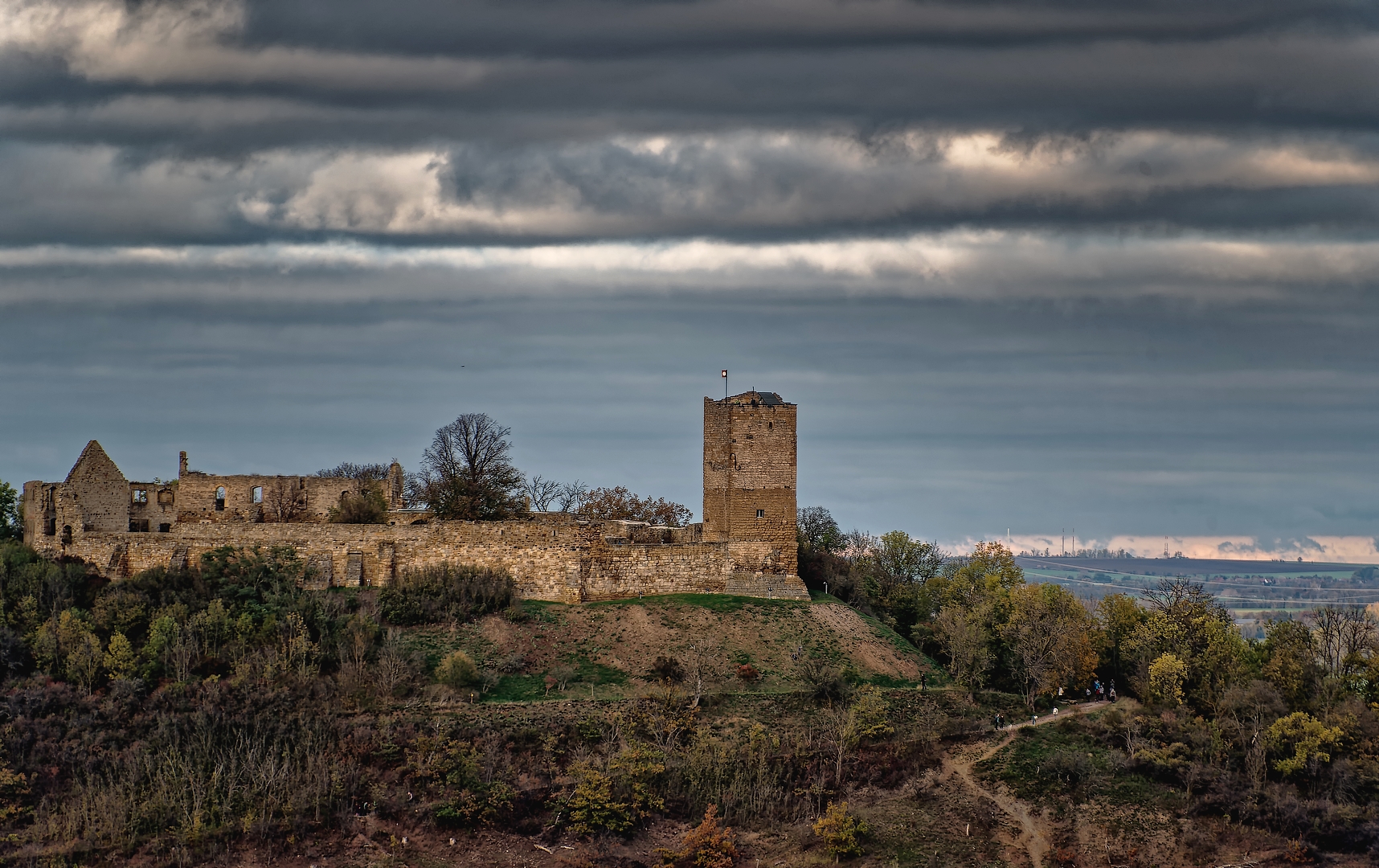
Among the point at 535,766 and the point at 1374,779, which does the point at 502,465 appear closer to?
the point at 535,766

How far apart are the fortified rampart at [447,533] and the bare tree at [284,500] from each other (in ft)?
0.18

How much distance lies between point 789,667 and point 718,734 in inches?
229

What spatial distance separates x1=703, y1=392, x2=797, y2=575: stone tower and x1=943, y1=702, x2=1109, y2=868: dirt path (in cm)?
1302

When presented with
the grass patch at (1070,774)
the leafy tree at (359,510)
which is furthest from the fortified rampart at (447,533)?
the grass patch at (1070,774)

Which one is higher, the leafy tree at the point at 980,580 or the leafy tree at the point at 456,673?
the leafy tree at the point at 980,580

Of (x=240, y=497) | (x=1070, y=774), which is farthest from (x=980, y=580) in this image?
(x=240, y=497)

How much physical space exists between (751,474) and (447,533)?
14.1 metres

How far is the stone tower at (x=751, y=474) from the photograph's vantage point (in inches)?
2603

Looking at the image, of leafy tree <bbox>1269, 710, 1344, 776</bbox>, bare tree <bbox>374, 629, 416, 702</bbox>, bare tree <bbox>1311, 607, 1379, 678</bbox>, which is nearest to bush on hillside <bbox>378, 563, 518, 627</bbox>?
bare tree <bbox>374, 629, 416, 702</bbox>

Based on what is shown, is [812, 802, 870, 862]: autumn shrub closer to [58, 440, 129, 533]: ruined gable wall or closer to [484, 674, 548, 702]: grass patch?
[484, 674, 548, 702]: grass patch

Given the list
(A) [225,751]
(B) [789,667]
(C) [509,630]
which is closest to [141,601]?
(A) [225,751]

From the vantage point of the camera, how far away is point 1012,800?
174 feet

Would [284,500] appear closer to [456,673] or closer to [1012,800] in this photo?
[456,673]

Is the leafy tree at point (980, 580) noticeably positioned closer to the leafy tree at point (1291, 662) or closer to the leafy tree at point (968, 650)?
the leafy tree at point (968, 650)
